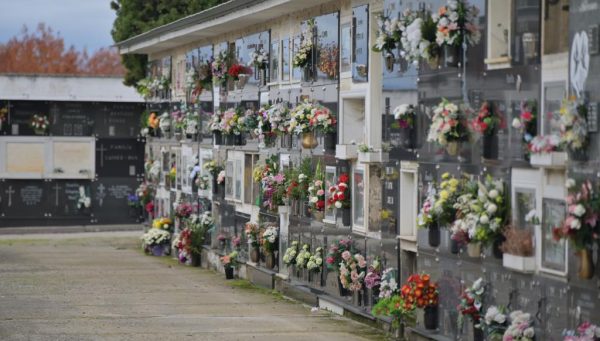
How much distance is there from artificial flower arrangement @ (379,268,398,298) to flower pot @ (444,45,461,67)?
3246mm

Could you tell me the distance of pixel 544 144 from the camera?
11695 millimetres

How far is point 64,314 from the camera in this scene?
18547mm

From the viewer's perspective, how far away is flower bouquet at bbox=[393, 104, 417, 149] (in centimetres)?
1545

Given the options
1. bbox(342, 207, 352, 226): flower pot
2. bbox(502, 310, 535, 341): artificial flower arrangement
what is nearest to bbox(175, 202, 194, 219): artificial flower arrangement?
bbox(342, 207, 352, 226): flower pot

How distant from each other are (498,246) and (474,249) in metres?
0.61

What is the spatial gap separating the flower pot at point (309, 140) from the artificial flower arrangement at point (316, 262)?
1.53m

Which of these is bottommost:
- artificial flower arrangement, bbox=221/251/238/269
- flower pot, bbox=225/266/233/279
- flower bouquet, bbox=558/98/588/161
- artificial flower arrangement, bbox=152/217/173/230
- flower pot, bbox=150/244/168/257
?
flower pot, bbox=150/244/168/257

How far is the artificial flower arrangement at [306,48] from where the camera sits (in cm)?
2008

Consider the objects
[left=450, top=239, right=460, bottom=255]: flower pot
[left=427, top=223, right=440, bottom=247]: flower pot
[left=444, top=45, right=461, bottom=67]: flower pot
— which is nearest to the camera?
[left=444, top=45, right=461, bottom=67]: flower pot

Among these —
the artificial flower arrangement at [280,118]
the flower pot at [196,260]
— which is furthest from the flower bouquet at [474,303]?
the flower pot at [196,260]

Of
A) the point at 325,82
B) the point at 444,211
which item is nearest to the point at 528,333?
the point at 444,211

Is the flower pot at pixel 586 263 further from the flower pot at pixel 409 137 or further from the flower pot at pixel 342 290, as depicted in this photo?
the flower pot at pixel 342 290

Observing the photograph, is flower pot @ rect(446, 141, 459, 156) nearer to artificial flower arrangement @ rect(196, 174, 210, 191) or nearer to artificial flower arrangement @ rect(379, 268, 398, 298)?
artificial flower arrangement @ rect(379, 268, 398, 298)

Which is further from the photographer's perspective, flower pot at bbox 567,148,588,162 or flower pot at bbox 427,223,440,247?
flower pot at bbox 427,223,440,247
